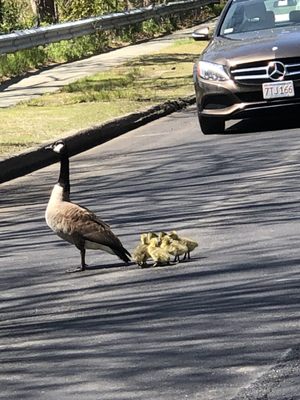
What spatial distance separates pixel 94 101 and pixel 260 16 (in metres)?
3.77

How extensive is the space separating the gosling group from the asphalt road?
9 centimetres

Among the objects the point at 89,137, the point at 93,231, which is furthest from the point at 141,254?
the point at 89,137

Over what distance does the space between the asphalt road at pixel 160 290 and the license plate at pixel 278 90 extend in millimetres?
1705

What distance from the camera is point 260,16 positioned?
634 inches

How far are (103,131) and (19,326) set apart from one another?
9.42m

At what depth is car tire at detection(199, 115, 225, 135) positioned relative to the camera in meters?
15.2

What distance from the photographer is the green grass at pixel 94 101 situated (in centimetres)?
1568

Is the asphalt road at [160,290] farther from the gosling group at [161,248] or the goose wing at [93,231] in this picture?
the goose wing at [93,231]

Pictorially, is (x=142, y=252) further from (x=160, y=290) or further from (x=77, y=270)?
(x=160, y=290)

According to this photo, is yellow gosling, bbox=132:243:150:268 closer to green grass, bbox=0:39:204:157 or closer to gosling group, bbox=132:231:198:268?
gosling group, bbox=132:231:198:268

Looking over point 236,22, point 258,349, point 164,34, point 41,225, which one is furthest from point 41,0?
point 258,349

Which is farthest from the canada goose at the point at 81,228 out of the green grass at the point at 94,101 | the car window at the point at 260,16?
the car window at the point at 260,16

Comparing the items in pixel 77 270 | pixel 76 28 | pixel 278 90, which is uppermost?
pixel 77 270

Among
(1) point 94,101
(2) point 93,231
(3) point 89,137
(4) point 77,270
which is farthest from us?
(1) point 94,101
